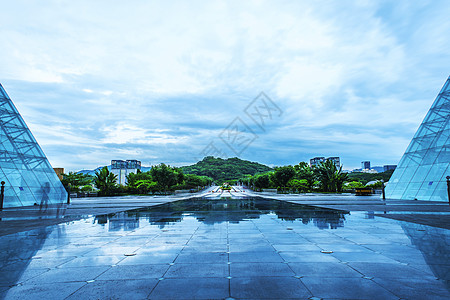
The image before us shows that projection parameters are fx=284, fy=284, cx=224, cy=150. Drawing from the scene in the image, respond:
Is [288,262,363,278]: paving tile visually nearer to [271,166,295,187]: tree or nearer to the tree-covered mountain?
[271,166,295,187]: tree

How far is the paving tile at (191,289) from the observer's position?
12.1 ft

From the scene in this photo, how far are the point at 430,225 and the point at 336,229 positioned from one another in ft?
11.5

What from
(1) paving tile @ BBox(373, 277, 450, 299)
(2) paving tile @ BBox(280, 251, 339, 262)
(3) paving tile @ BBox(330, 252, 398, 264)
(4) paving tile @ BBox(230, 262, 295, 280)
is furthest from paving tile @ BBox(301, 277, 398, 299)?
(3) paving tile @ BBox(330, 252, 398, 264)

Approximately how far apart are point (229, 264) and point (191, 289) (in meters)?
1.32

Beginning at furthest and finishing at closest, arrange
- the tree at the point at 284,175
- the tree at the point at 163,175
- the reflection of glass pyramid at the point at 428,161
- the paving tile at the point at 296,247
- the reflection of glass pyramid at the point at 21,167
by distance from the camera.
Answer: the tree at the point at 284,175 < the tree at the point at 163,175 < the reflection of glass pyramid at the point at 428,161 < the reflection of glass pyramid at the point at 21,167 < the paving tile at the point at 296,247

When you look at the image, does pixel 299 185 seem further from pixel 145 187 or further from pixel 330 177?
pixel 145 187

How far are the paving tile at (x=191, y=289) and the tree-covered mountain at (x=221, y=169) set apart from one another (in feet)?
514

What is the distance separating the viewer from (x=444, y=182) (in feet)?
74.5

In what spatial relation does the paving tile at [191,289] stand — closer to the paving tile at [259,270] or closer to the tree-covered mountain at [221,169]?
the paving tile at [259,270]

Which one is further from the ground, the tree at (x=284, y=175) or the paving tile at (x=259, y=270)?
the tree at (x=284, y=175)

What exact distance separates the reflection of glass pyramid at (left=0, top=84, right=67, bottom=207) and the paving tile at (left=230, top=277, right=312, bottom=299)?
22392mm

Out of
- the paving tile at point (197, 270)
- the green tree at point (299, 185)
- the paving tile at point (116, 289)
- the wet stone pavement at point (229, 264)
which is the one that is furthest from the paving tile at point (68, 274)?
the green tree at point (299, 185)

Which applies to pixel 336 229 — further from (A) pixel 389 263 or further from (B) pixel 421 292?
(B) pixel 421 292

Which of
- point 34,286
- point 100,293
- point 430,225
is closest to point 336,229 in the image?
point 430,225
